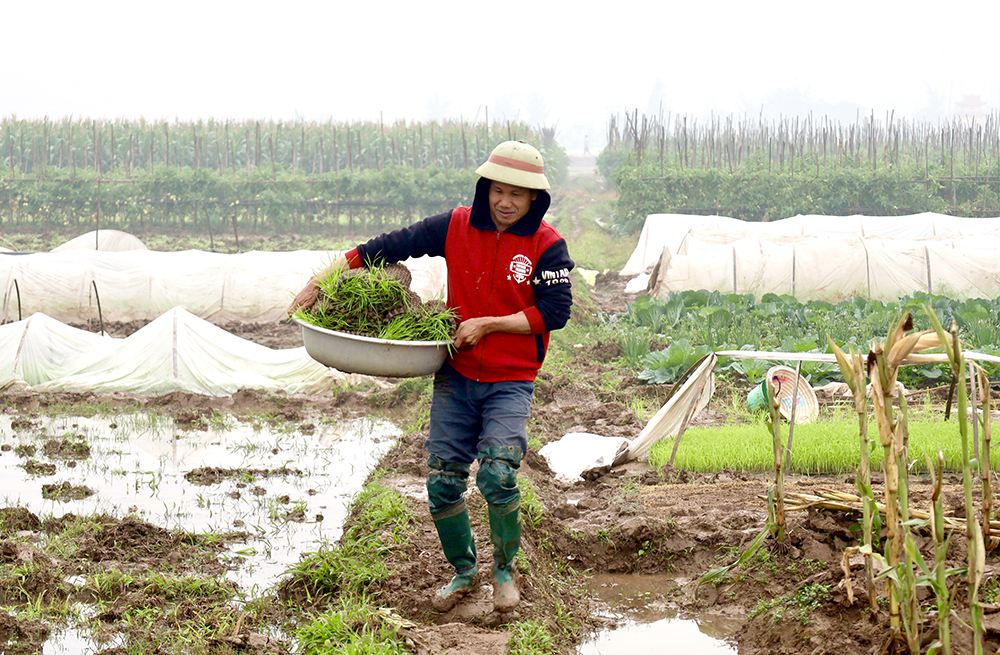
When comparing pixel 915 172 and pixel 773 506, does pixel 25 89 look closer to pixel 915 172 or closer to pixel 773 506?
pixel 915 172

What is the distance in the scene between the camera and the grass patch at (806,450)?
5.62m

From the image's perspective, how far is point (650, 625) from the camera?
372 cm

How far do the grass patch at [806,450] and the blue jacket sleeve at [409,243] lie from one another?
2743mm

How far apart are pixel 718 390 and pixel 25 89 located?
308 feet

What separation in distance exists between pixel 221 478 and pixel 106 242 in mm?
13277

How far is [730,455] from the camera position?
5762mm

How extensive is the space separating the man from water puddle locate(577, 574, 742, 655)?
0.46 metres

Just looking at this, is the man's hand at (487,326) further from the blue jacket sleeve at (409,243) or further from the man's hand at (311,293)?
the man's hand at (311,293)

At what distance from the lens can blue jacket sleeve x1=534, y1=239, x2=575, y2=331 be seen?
334 centimetres

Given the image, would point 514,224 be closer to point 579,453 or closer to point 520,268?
point 520,268

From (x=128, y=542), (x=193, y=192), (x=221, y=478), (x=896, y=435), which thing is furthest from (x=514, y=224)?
(x=193, y=192)

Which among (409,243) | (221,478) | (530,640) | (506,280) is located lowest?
(221,478)

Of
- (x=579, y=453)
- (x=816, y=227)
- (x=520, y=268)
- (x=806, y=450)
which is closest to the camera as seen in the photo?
(x=520, y=268)

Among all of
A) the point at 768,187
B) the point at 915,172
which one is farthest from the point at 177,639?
the point at 915,172
